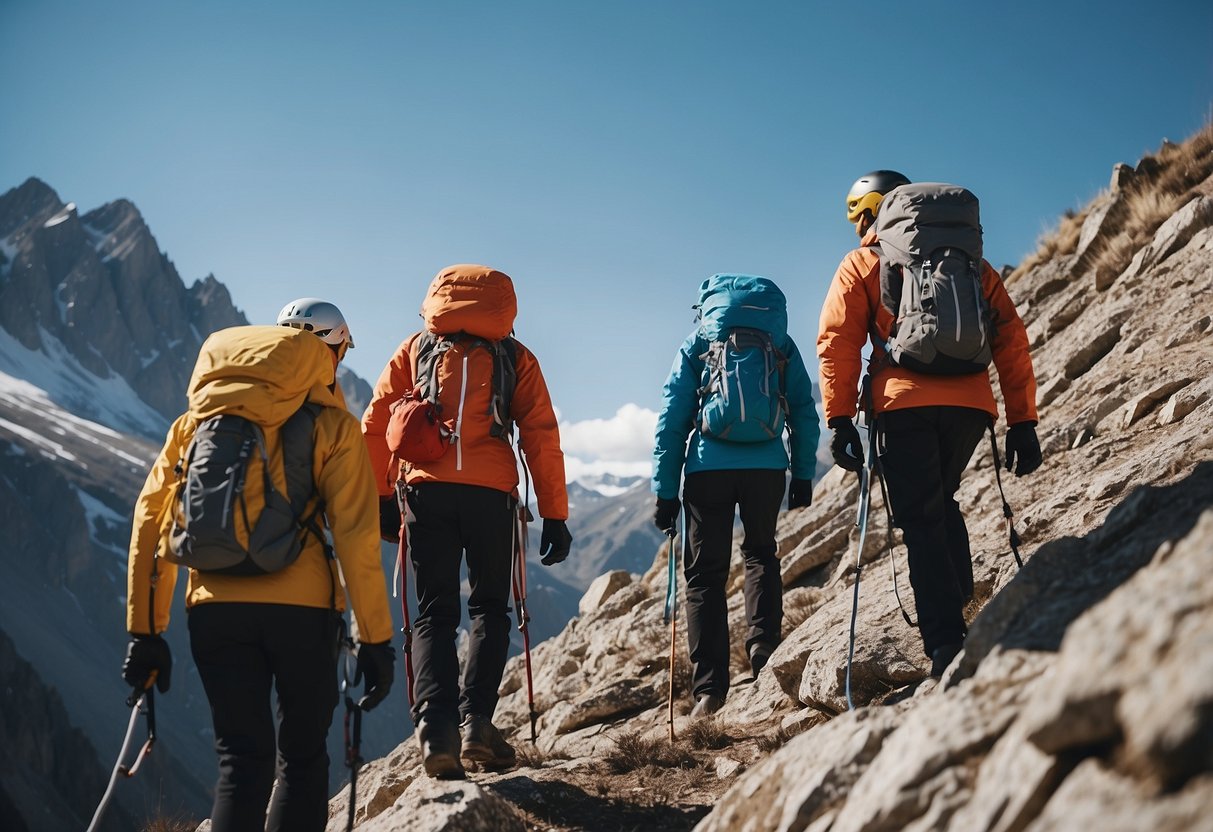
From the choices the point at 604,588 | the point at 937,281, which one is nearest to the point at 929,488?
the point at 937,281

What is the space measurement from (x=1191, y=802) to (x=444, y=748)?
4.11 m

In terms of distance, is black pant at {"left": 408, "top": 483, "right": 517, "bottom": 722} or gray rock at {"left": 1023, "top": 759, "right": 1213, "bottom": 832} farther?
black pant at {"left": 408, "top": 483, "right": 517, "bottom": 722}

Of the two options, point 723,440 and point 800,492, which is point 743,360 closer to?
point 723,440

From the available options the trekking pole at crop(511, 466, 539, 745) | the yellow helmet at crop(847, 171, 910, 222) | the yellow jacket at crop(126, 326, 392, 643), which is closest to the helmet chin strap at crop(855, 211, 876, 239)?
the yellow helmet at crop(847, 171, 910, 222)

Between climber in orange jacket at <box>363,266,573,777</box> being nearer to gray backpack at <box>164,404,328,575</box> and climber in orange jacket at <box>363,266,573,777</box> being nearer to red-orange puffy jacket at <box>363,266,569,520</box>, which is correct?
red-orange puffy jacket at <box>363,266,569,520</box>

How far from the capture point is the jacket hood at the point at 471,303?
5965 mm

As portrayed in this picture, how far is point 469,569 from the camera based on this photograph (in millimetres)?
5910

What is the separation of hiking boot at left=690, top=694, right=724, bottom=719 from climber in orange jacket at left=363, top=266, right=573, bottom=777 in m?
1.56

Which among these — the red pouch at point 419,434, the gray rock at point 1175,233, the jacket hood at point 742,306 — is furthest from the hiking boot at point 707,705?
the gray rock at point 1175,233

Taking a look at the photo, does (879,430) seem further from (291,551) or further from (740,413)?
(291,551)

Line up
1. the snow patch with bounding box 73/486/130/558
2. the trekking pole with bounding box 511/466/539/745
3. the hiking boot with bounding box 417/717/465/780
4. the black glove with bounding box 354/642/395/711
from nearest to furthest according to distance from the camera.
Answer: the black glove with bounding box 354/642/395/711 → the hiking boot with bounding box 417/717/465/780 → the trekking pole with bounding box 511/466/539/745 → the snow patch with bounding box 73/486/130/558

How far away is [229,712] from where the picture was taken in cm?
412

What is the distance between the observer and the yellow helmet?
6.74 m

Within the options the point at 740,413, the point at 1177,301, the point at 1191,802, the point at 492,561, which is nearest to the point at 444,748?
the point at 492,561
